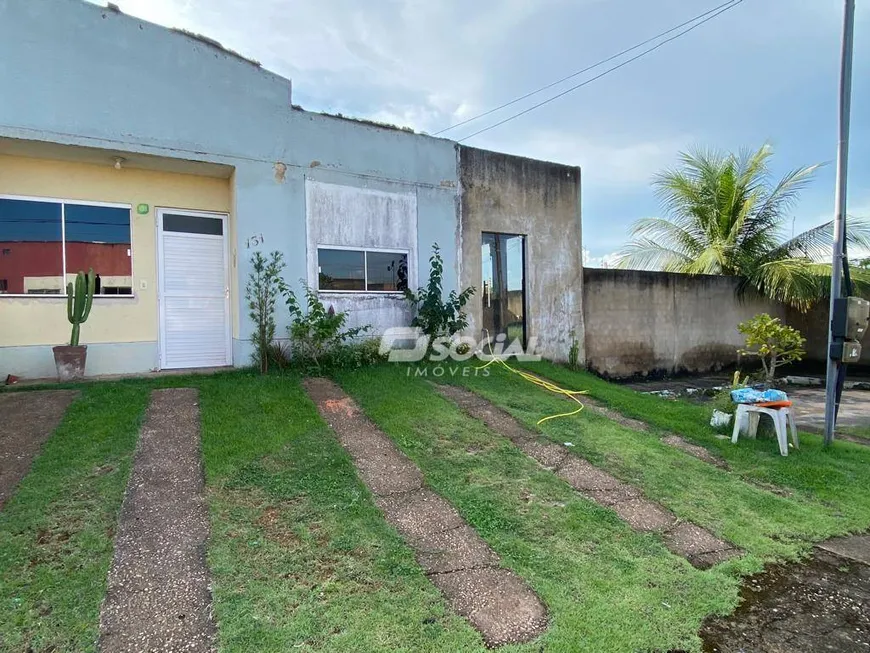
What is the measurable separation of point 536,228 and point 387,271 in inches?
130

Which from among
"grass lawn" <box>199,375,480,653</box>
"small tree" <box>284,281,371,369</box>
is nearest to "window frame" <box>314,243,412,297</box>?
"small tree" <box>284,281,371,369</box>

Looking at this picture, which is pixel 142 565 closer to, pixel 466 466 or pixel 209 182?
pixel 466 466

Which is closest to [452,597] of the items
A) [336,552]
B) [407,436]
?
[336,552]

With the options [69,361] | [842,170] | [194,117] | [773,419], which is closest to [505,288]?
[773,419]

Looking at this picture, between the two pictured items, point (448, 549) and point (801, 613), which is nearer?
point (801, 613)

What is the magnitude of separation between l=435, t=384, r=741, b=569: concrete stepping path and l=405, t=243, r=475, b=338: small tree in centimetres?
241

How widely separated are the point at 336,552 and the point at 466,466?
1.67 m

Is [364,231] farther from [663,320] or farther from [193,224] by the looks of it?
[663,320]

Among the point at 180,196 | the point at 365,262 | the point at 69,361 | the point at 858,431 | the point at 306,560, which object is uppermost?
the point at 180,196

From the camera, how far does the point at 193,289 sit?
23.9 feet

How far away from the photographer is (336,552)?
9.54 feet

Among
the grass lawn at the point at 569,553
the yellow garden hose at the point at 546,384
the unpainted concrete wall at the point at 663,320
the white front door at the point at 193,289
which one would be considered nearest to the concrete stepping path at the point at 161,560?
the grass lawn at the point at 569,553

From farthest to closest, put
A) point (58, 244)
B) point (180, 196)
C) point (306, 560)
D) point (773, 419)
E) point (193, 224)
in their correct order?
point (193, 224) → point (180, 196) → point (58, 244) → point (773, 419) → point (306, 560)

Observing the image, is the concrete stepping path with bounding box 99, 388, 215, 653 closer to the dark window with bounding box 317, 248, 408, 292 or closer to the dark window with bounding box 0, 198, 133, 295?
the dark window with bounding box 0, 198, 133, 295
